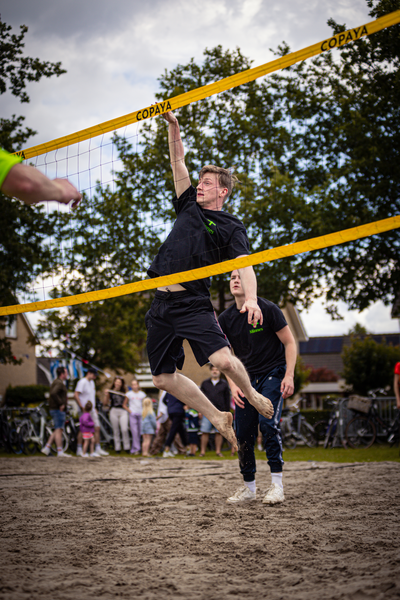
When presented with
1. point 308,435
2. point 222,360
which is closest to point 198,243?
point 222,360

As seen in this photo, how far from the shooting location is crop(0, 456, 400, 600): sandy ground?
211 centimetres

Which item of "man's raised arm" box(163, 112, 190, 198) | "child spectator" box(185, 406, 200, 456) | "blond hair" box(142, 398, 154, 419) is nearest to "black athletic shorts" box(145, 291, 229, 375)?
"man's raised arm" box(163, 112, 190, 198)

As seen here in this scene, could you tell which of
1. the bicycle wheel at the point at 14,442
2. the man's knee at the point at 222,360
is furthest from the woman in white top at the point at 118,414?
the man's knee at the point at 222,360

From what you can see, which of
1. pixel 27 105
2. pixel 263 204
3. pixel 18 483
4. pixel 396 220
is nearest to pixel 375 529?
pixel 396 220

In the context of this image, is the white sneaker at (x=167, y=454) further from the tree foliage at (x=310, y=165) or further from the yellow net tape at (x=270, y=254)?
the yellow net tape at (x=270, y=254)

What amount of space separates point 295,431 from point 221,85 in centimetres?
1138

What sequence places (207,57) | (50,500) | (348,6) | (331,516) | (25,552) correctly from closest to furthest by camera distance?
(25,552), (331,516), (50,500), (348,6), (207,57)

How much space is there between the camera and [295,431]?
45.6 feet

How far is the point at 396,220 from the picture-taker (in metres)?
3.14

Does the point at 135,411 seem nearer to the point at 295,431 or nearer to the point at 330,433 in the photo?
the point at 295,431

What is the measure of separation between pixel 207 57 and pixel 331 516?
16.9m

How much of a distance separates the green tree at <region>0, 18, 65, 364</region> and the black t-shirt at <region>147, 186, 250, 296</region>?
10171mm

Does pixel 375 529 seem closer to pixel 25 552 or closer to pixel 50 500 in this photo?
pixel 25 552

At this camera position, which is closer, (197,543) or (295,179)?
(197,543)
